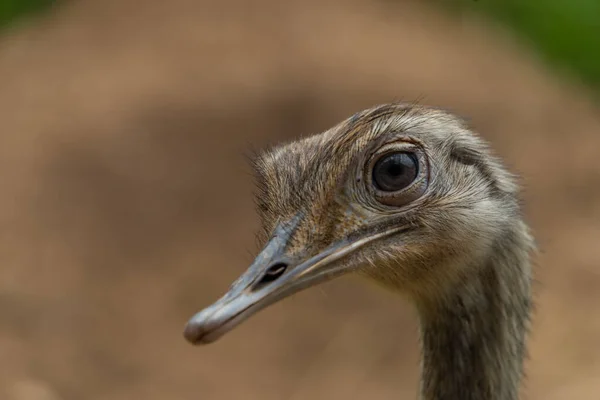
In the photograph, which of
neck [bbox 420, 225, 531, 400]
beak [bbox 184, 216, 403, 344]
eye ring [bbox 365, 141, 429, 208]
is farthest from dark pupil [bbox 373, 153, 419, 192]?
neck [bbox 420, 225, 531, 400]

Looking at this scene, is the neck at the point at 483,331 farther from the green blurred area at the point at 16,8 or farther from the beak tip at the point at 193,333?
the green blurred area at the point at 16,8

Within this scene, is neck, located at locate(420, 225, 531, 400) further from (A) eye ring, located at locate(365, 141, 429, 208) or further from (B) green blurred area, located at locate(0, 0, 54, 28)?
(B) green blurred area, located at locate(0, 0, 54, 28)

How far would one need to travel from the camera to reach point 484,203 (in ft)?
8.41

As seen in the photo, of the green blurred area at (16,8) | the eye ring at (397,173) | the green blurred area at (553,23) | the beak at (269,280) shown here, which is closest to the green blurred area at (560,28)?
the green blurred area at (553,23)

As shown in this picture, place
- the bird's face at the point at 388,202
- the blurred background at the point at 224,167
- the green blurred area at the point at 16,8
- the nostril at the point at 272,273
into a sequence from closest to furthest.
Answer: the nostril at the point at 272,273, the bird's face at the point at 388,202, the blurred background at the point at 224,167, the green blurred area at the point at 16,8

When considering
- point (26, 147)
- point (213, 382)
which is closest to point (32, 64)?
point (26, 147)

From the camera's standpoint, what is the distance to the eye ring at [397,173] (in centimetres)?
248

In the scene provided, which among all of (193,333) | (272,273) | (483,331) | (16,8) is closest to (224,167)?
(16,8)

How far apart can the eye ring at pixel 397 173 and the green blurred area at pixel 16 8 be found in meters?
4.64

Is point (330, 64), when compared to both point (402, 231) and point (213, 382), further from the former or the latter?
point (402, 231)

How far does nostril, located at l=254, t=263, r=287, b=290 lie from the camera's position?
2291mm

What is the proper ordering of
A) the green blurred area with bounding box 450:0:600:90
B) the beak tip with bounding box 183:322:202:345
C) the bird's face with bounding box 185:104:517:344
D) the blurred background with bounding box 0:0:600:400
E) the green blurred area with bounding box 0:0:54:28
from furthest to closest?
1. the green blurred area with bounding box 0:0:54:28
2. the green blurred area with bounding box 450:0:600:90
3. the blurred background with bounding box 0:0:600:400
4. the bird's face with bounding box 185:104:517:344
5. the beak tip with bounding box 183:322:202:345

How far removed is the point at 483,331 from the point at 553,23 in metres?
4.27

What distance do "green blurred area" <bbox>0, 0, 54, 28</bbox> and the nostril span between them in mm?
4749
